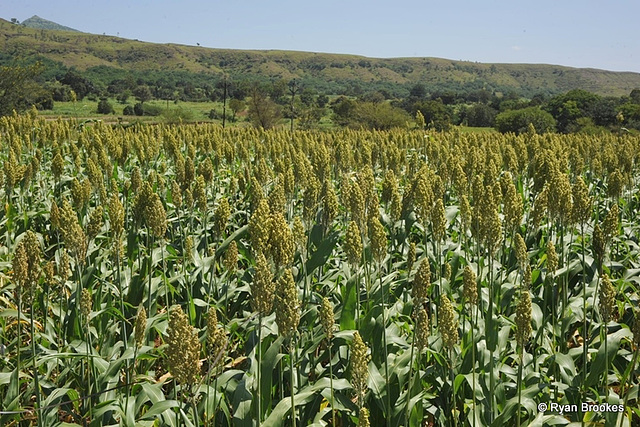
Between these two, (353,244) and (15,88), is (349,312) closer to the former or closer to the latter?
(353,244)

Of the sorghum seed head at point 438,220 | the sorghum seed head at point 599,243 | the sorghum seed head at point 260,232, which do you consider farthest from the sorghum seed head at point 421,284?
the sorghum seed head at point 599,243

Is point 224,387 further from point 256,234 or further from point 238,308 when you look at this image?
A: point 238,308

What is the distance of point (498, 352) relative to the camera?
12.1 ft

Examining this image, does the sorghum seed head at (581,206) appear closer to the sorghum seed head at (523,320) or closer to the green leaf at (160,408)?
the sorghum seed head at (523,320)

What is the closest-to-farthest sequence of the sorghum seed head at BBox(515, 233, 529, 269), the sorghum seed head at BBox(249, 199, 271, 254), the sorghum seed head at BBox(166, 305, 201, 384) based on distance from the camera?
1. the sorghum seed head at BBox(166, 305, 201, 384)
2. the sorghum seed head at BBox(249, 199, 271, 254)
3. the sorghum seed head at BBox(515, 233, 529, 269)

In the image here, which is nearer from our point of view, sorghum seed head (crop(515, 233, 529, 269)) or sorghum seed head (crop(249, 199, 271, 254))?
sorghum seed head (crop(249, 199, 271, 254))

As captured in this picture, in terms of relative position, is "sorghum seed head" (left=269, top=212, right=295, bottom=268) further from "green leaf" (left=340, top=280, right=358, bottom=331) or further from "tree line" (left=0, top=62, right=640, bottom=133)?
"tree line" (left=0, top=62, right=640, bottom=133)

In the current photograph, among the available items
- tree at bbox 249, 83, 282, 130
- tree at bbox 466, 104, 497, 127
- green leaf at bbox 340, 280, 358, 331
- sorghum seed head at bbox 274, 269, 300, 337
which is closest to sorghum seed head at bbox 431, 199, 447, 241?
green leaf at bbox 340, 280, 358, 331

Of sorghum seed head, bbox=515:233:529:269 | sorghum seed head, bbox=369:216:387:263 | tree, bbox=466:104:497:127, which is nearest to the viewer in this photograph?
sorghum seed head, bbox=369:216:387:263

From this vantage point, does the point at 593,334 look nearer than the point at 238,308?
Yes

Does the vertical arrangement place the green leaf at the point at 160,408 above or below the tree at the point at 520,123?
below

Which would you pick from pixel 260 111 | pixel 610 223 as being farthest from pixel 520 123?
pixel 610 223

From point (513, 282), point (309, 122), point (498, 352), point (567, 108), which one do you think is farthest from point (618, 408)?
point (567, 108)

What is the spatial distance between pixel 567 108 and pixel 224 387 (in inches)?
2836
